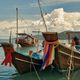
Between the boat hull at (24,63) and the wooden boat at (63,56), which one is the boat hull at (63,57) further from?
the boat hull at (24,63)

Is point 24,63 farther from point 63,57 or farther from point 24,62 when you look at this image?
point 63,57

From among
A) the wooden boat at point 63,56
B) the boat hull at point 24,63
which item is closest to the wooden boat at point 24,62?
the boat hull at point 24,63

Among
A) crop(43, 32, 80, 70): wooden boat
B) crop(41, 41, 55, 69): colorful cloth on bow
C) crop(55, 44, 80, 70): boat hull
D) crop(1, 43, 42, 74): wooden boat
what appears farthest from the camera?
crop(1, 43, 42, 74): wooden boat

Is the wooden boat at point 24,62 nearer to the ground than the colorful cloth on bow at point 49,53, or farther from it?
nearer to the ground

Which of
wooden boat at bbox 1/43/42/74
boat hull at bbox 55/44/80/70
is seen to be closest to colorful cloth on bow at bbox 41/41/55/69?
boat hull at bbox 55/44/80/70

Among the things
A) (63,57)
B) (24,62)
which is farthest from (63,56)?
(24,62)

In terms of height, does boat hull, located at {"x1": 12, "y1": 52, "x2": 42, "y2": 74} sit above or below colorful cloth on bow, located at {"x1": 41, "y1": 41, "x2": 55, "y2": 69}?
below

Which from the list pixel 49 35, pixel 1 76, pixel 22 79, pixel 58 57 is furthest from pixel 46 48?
pixel 1 76

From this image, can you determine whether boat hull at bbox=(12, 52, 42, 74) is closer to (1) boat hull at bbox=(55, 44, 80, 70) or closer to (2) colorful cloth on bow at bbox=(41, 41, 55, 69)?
(1) boat hull at bbox=(55, 44, 80, 70)

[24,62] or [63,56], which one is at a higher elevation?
[63,56]

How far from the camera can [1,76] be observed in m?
20.9

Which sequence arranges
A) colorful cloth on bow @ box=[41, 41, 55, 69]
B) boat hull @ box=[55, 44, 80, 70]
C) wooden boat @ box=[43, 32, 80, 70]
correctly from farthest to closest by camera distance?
1. boat hull @ box=[55, 44, 80, 70]
2. wooden boat @ box=[43, 32, 80, 70]
3. colorful cloth on bow @ box=[41, 41, 55, 69]

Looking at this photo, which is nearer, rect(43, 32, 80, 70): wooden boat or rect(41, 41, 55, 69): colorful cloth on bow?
rect(41, 41, 55, 69): colorful cloth on bow

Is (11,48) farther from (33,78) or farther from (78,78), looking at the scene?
(78,78)
